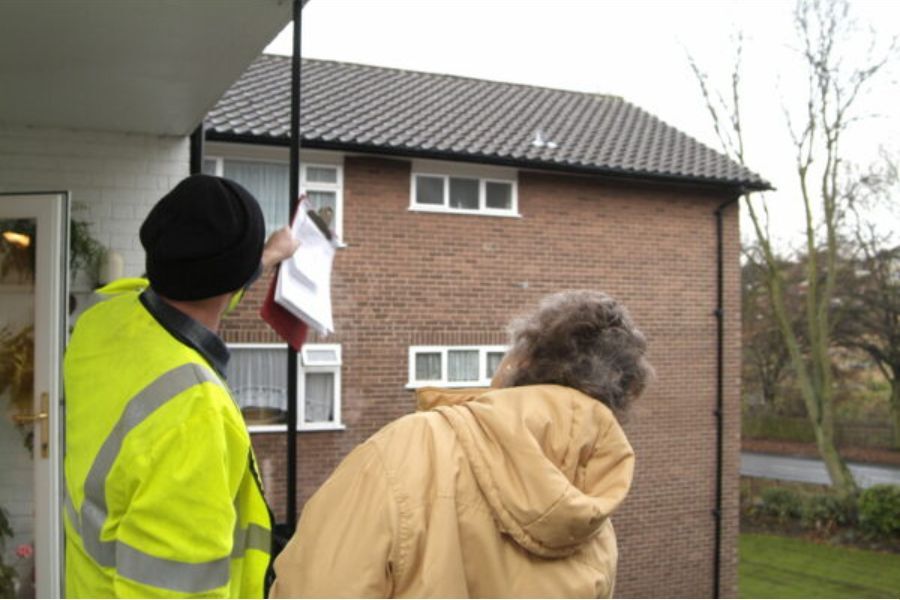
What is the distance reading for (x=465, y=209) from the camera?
42.2ft

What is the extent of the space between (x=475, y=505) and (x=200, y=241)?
2.09 feet

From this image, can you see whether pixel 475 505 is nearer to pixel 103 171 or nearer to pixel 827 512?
pixel 103 171

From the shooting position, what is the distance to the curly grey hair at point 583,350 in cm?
148

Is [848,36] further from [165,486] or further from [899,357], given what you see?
[165,486]

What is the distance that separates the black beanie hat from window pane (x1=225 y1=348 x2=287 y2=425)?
1025cm

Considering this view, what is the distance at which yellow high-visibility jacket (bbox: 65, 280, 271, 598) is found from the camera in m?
1.31

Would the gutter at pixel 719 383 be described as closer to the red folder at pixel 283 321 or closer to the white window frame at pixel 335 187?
the white window frame at pixel 335 187

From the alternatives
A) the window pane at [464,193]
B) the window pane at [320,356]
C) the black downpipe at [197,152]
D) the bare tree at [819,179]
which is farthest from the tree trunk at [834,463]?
the black downpipe at [197,152]

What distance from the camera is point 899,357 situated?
68.2 feet

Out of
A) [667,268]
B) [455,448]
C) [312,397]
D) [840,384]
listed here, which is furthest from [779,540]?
[455,448]

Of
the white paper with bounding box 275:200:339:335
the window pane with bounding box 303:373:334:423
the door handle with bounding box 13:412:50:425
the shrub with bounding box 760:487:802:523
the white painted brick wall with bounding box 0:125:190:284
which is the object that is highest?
the white painted brick wall with bounding box 0:125:190:284

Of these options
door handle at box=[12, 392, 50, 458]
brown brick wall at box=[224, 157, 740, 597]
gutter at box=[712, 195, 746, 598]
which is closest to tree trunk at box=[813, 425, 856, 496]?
brown brick wall at box=[224, 157, 740, 597]

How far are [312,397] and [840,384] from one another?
618 inches

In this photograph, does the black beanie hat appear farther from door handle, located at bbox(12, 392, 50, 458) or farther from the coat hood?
door handle, located at bbox(12, 392, 50, 458)
